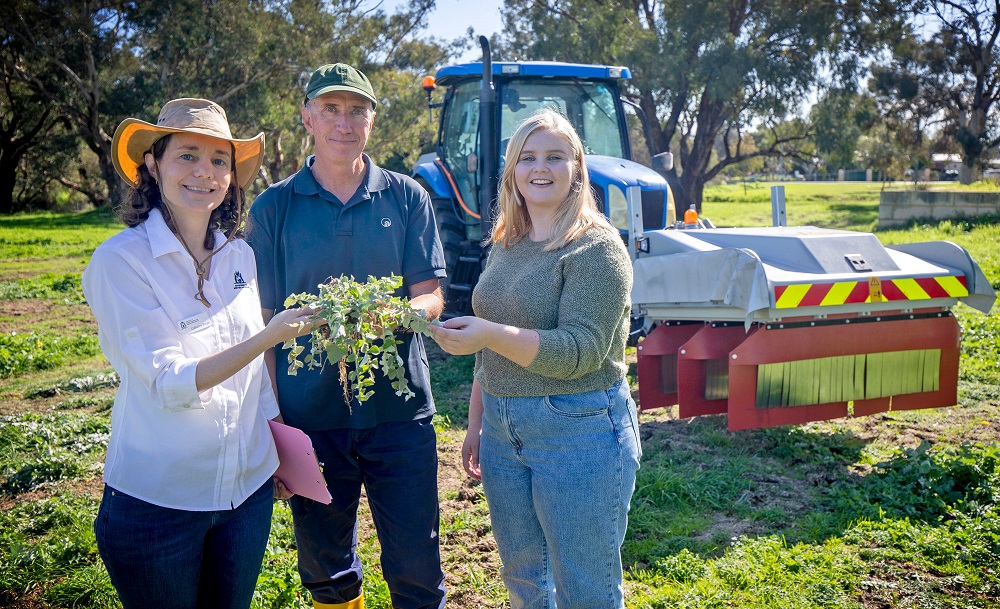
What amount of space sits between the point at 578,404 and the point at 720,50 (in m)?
18.1

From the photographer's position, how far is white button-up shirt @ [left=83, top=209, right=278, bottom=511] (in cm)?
210

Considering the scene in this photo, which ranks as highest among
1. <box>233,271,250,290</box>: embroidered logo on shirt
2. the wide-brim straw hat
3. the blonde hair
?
the wide-brim straw hat

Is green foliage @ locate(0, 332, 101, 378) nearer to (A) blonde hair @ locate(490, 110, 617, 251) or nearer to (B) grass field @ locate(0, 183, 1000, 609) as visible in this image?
(B) grass field @ locate(0, 183, 1000, 609)

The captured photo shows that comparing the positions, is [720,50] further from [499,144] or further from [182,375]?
[182,375]

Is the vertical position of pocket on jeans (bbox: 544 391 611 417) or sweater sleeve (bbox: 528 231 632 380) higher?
sweater sleeve (bbox: 528 231 632 380)

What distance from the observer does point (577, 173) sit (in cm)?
259

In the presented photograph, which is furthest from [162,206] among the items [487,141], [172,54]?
[172,54]

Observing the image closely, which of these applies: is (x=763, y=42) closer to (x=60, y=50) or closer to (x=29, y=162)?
(x=60, y=50)

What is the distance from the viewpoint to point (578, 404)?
246cm

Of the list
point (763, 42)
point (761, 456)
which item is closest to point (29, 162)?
point (763, 42)

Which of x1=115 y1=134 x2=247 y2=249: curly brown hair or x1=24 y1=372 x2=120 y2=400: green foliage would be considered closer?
x1=115 y1=134 x2=247 y2=249: curly brown hair

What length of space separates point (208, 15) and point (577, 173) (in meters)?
25.5

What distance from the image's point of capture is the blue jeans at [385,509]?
9.16ft

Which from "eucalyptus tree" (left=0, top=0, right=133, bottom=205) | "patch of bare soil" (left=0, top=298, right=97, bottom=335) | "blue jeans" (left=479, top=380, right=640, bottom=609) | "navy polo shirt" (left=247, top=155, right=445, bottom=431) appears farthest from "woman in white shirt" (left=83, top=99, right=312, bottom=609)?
"eucalyptus tree" (left=0, top=0, right=133, bottom=205)
